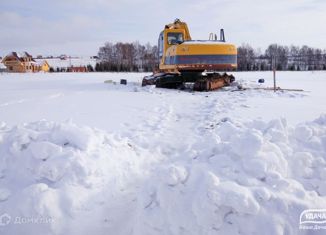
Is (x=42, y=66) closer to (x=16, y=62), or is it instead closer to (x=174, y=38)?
(x=16, y=62)

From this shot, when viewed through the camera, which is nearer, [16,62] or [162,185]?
[162,185]

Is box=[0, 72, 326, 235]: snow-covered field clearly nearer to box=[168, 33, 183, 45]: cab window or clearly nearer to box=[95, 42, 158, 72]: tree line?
box=[168, 33, 183, 45]: cab window

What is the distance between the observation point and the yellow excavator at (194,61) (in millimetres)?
13656

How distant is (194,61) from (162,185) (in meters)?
10.9

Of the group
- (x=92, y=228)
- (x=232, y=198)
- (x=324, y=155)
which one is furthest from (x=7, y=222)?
(x=324, y=155)

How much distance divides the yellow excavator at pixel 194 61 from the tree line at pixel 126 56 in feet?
161

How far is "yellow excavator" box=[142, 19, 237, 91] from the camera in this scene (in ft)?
44.8

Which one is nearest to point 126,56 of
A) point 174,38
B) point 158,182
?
point 174,38

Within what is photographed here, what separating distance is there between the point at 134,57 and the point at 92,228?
253ft

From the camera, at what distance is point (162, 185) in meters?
3.38

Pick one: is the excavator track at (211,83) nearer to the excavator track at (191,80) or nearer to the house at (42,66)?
the excavator track at (191,80)

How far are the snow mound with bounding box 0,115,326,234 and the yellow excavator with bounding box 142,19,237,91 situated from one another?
940 cm

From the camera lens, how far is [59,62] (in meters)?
88.1

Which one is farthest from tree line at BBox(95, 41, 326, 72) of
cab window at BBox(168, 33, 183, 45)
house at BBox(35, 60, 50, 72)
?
cab window at BBox(168, 33, 183, 45)
